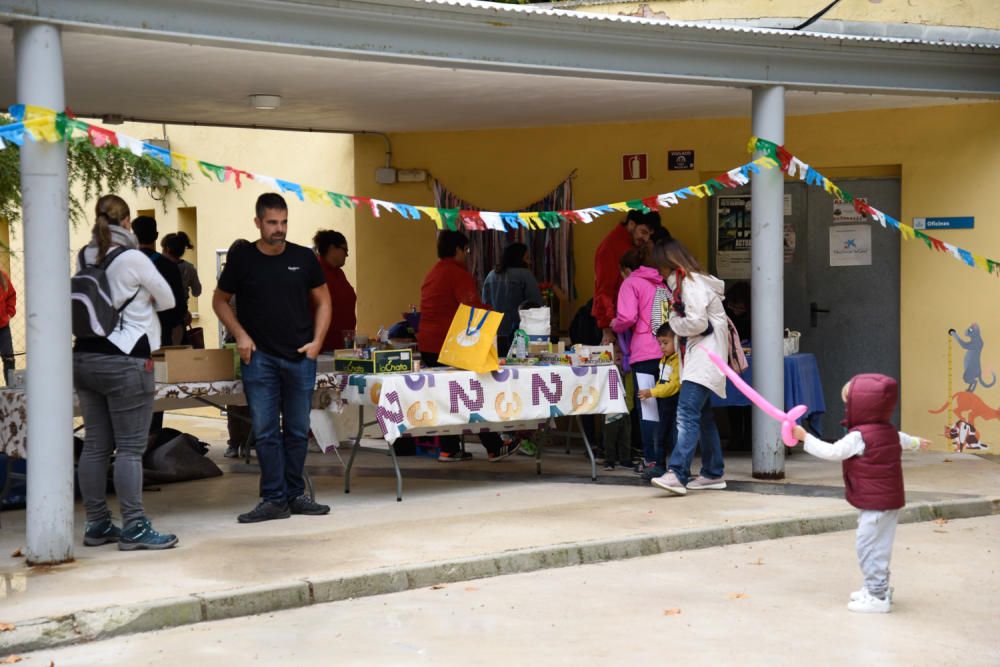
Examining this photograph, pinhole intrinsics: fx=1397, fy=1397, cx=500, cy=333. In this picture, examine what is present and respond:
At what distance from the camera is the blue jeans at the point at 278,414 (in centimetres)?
898

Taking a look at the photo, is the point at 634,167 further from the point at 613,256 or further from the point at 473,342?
the point at 473,342

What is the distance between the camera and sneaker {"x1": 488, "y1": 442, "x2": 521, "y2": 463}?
12.3 m

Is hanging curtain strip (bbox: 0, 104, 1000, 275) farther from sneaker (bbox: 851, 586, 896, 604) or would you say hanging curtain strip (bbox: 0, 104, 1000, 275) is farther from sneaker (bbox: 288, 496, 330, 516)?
sneaker (bbox: 851, 586, 896, 604)

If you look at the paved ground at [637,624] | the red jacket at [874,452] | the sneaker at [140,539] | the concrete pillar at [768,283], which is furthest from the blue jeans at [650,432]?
the sneaker at [140,539]

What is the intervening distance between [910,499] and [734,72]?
3.34m

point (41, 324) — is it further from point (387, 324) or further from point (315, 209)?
point (315, 209)

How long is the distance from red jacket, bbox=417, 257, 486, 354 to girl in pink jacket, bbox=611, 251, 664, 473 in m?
1.60

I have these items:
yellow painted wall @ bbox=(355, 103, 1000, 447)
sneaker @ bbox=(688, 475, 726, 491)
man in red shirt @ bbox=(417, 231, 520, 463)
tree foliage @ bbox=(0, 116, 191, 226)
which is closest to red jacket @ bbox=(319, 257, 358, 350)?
man in red shirt @ bbox=(417, 231, 520, 463)

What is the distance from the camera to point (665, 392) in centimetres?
1039

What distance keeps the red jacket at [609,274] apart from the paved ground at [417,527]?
135 centimetres

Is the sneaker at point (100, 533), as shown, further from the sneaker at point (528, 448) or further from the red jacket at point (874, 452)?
the sneaker at point (528, 448)

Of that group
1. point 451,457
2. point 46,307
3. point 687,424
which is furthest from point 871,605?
point 451,457

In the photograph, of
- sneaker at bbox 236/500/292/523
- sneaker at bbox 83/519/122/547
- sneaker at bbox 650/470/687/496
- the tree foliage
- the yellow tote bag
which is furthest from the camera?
the tree foliage

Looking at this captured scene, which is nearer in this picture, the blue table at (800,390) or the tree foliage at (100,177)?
the blue table at (800,390)
